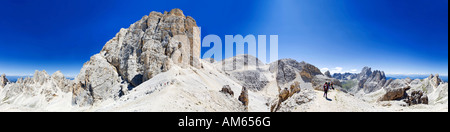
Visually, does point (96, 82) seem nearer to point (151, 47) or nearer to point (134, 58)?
point (134, 58)

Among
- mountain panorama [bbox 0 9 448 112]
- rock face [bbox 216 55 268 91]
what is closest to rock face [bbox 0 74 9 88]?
mountain panorama [bbox 0 9 448 112]

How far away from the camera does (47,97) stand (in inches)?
3155

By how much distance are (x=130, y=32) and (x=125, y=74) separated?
15.0m

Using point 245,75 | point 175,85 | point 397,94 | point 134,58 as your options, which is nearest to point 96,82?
point 134,58

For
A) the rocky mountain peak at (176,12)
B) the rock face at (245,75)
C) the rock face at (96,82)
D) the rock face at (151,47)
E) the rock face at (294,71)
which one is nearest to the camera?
the rock face at (96,82)

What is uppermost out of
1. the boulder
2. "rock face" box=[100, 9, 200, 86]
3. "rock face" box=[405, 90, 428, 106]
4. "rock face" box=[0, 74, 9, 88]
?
"rock face" box=[100, 9, 200, 86]

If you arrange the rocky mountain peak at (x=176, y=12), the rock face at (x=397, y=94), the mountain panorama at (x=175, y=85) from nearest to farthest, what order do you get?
the mountain panorama at (x=175, y=85)
the rock face at (x=397, y=94)
the rocky mountain peak at (x=176, y=12)

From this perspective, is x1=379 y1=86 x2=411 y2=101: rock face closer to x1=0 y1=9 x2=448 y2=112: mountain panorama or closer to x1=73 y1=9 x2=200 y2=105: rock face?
x1=0 y1=9 x2=448 y2=112: mountain panorama

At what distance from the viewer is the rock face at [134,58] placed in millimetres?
41544

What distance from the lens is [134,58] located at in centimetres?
4662

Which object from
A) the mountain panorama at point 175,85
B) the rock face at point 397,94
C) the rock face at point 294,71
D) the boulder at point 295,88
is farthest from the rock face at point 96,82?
the rock face at point 294,71

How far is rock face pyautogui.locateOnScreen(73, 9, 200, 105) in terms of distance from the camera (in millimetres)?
41544

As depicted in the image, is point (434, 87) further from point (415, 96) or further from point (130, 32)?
point (130, 32)

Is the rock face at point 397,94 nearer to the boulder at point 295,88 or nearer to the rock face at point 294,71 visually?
the boulder at point 295,88
